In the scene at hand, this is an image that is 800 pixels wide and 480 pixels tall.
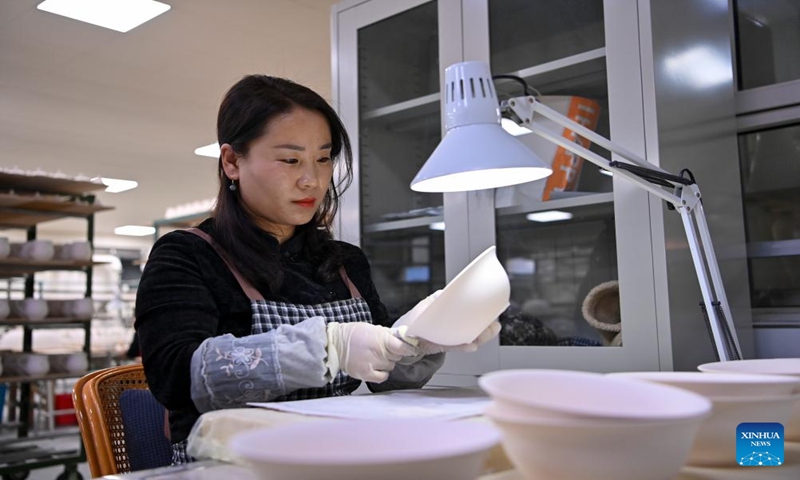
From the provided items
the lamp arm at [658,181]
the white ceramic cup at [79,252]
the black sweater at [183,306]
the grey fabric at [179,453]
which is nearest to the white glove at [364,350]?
the black sweater at [183,306]

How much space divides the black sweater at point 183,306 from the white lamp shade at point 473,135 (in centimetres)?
41

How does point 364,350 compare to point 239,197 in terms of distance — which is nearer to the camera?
point 364,350

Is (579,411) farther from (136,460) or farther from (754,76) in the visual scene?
(754,76)

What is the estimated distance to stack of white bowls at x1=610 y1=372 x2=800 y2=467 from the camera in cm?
59

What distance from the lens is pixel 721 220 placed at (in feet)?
6.02

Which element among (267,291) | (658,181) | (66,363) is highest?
(658,181)

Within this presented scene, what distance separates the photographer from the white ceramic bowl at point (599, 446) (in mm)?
448

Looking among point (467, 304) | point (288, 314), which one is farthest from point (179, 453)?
point (467, 304)

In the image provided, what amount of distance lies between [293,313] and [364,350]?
33cm

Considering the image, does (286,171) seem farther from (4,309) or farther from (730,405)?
(4,309)

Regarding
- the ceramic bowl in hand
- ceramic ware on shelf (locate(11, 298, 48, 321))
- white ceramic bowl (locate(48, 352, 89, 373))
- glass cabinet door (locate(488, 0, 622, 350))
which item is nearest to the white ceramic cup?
the ceramic bowl in hand

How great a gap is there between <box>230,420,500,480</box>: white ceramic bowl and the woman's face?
0.85 m

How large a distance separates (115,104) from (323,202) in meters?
3.67

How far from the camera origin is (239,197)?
1.37 meters
